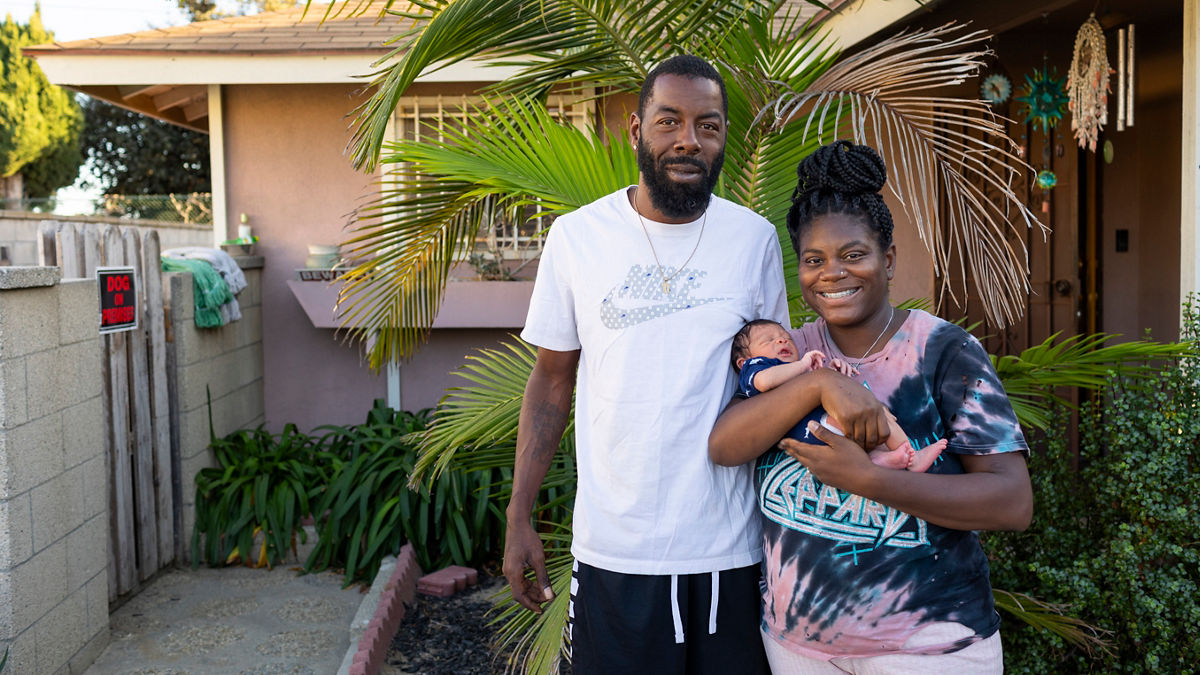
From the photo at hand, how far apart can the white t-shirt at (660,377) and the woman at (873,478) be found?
0.10 metres

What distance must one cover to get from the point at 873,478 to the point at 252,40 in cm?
715

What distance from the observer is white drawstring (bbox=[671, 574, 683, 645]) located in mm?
2059

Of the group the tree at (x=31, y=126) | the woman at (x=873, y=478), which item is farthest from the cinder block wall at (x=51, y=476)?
the tree at (x=31, y=126)

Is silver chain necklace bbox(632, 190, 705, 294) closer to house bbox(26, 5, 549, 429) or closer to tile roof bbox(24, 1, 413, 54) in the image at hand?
tile roof bbox(24, 1, 413, 54)

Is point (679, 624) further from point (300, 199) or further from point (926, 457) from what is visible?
point (300, 199)

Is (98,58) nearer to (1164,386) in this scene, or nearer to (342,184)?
(342,184)

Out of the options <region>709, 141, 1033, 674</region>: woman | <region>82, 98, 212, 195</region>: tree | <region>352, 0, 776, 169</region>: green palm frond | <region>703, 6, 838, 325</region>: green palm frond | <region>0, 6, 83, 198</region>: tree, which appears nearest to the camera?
<region>709, 141, 1033, 674</region>: woman

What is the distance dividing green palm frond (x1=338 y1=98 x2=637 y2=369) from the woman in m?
1.70

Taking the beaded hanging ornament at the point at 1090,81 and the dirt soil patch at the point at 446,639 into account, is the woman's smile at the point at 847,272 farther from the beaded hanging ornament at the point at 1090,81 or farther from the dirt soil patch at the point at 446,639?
the beaded hanging ornament at the point at 1090,81

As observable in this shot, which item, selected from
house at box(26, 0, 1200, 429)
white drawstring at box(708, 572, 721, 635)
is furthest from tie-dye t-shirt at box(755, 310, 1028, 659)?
house at box(26, 0, 1200, 429)

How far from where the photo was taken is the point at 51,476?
422 centimetres

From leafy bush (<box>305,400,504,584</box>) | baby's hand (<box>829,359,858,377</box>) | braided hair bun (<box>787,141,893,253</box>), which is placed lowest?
leafy bush (<box>305,400,504,584</box>)

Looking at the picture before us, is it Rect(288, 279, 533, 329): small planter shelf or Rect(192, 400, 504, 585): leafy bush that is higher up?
Rect(288, 279, 533, 329): small planter shelf

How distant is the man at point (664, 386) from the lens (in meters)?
2.05
